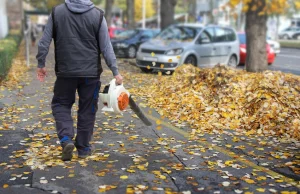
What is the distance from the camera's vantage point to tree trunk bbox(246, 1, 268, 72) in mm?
11531

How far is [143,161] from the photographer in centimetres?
485

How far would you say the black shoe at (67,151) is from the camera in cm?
458

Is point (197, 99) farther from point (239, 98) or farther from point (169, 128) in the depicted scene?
point (169, 128)

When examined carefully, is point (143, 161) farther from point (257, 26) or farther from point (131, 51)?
point (131, 51)

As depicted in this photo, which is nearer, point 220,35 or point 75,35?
point 75,35

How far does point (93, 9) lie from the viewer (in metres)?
4.58

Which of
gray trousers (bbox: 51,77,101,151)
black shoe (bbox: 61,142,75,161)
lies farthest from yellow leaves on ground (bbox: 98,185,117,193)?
gray trousers (bbox: 51,77,101,151)

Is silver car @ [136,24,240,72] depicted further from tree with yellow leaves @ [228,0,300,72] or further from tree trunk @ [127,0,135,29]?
tree trunk @ [127,0,135,29]

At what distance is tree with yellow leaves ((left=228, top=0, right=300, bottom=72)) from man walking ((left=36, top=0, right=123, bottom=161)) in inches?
289

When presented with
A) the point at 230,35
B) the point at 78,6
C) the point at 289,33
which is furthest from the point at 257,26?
the point at 289,33

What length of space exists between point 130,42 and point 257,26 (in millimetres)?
9094

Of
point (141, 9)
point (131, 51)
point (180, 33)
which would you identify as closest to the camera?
point (180, 33)

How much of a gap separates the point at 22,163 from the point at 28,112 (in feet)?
9.15

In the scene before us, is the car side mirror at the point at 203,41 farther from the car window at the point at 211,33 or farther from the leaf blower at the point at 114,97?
the leaf blower at the point at 114,97
